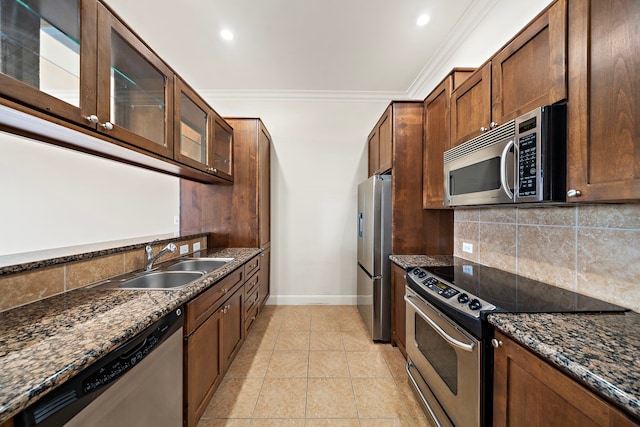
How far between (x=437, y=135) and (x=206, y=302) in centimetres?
226

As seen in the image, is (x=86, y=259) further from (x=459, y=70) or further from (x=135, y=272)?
(x=459, y=70)

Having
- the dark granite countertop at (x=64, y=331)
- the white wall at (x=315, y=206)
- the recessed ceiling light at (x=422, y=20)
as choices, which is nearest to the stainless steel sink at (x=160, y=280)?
the dark granite countertop at (x=64, y=331)

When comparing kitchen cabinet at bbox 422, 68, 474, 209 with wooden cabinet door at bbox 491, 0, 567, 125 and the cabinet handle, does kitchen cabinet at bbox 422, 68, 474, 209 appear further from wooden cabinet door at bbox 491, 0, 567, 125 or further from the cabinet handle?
the cabinet handle

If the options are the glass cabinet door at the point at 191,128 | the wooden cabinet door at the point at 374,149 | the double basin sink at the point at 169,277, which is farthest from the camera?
the wooden cabinet door at the point at 374,149

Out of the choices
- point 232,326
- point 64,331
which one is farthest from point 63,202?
point 232,326

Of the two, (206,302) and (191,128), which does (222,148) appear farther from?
(206,302)

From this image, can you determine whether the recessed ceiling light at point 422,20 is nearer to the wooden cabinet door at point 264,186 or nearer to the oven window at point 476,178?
the oven window at point 476,178

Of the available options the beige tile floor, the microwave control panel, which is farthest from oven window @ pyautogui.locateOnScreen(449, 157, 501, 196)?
the beige tile floor

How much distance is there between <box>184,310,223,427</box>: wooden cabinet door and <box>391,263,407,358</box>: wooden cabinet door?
150 cm

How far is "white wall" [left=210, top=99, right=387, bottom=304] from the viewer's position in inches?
132

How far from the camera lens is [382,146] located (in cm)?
264

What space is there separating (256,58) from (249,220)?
1791 mm

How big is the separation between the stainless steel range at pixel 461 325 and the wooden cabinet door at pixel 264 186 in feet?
5.99

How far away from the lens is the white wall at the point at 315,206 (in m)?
3.37
